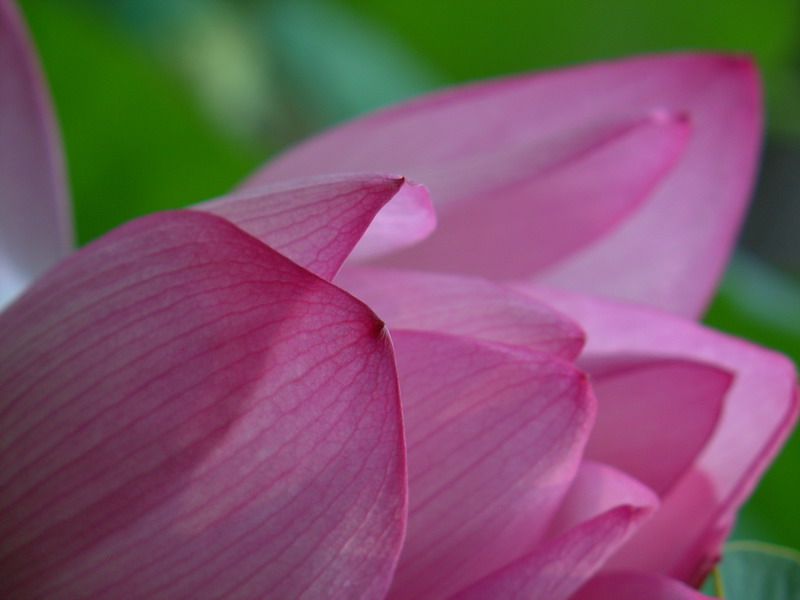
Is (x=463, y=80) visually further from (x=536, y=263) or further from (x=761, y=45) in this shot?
(x=536, y=263)

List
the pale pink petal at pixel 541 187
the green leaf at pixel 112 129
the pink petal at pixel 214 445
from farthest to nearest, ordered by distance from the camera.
A: the green leaf at pixel 112 129 → the pale pink petal at pixel 541 187 → the pink petal at pixel 214 445

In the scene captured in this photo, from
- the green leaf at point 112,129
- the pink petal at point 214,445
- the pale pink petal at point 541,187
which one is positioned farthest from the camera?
Answer: the green leaf at point 112,129

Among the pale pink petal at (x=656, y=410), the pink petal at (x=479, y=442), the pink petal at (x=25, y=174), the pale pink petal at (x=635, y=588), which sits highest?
the pink petal at (x=25, y=174)

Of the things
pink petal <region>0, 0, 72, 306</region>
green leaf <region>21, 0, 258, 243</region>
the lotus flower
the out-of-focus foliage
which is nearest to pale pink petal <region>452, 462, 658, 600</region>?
the lotus flower

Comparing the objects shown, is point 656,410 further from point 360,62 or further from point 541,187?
→ point 360,62

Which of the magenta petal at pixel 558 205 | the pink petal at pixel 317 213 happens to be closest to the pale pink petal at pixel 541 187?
the magenta petal at pixel 558 205

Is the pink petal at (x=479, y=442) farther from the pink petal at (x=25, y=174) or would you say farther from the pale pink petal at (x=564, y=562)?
the pink petal at (x=25, y=174)

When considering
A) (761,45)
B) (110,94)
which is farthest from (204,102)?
(761,45)

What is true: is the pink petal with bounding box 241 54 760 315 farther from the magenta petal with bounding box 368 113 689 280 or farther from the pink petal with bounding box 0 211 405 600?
the pink petal with bounding box 0 211 405 600

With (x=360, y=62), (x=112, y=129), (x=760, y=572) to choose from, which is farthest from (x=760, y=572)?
(x=360, y=62)
